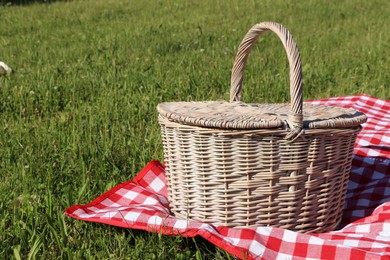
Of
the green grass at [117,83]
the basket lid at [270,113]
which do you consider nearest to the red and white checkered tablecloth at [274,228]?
the green grass at [117,83]

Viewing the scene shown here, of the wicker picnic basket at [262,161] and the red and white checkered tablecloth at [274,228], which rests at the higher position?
the wicker picnic basket at [262,161]

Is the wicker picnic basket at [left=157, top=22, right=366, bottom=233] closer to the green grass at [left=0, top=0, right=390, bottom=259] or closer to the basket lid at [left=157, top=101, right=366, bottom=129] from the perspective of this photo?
the basket lid at [left=157, top=101, right=366, bottom=129]

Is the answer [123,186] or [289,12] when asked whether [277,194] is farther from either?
[289,12]

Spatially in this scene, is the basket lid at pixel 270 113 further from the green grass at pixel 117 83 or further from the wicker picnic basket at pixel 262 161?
the green grass at pixel 117 83

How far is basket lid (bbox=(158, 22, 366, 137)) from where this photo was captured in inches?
95.1

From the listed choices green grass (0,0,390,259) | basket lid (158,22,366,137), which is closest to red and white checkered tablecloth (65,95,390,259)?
green grass (0,0,390,259)

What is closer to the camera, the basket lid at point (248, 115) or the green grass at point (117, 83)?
the basket lid at point (248, 115)

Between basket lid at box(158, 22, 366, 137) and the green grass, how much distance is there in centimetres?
46

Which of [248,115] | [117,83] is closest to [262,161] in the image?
[248,115]

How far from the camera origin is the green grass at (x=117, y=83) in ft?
8.29

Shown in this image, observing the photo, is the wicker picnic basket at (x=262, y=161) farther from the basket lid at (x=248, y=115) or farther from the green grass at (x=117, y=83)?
the green grass at (x=117, y=83)

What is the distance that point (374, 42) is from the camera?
23.4 feet

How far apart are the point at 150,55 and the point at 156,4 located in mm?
4893

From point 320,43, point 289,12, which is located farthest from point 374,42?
point 289,12
